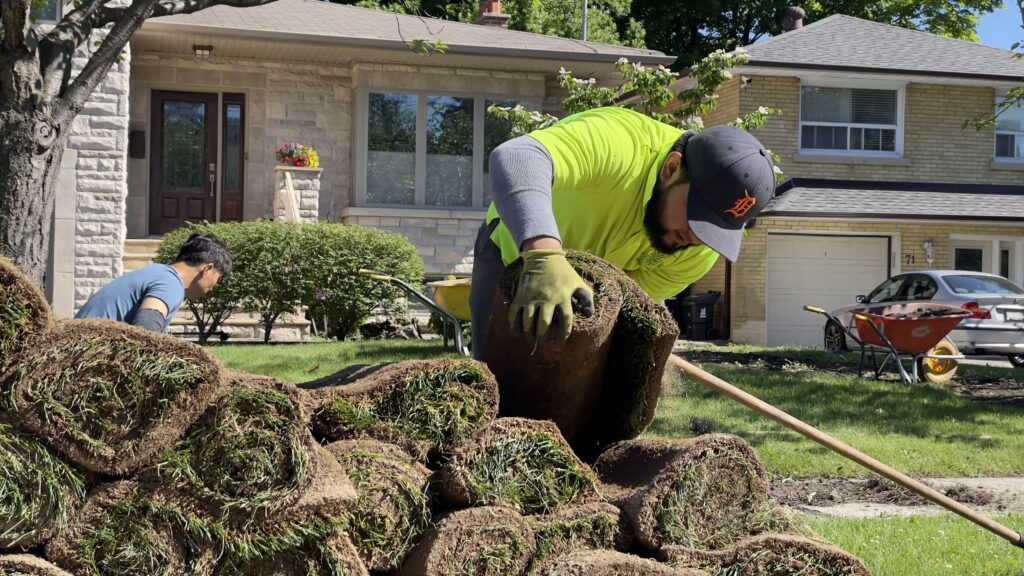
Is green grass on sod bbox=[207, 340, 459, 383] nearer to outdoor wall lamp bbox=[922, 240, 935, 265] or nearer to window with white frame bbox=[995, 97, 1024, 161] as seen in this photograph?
outdoor wall lamp bbox=[922, 240, 935, 265]

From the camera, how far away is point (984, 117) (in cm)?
2148

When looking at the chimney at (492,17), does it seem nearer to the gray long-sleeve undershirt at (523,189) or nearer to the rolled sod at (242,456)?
the gray long-sleeve undershirt at (523,189)

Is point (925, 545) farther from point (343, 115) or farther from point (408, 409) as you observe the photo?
point (343, 115)

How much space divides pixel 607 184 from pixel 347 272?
10865 mm

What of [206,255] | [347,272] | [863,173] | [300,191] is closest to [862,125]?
[863,173]

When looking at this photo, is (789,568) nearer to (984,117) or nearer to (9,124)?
(9,124)

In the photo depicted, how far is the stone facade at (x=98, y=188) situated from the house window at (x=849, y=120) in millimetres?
13451

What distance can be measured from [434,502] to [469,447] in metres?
0.18

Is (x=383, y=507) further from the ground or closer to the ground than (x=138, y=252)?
closer to the ground

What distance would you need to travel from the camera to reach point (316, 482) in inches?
92.0

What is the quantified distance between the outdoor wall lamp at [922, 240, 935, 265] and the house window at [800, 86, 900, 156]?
7.04ft

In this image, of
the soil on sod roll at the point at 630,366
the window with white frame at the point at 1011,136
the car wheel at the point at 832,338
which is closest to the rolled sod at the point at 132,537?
the soil on sod roll at the point at 630,366

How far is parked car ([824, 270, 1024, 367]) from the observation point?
50.6 ft

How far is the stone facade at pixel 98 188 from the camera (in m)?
14.8
